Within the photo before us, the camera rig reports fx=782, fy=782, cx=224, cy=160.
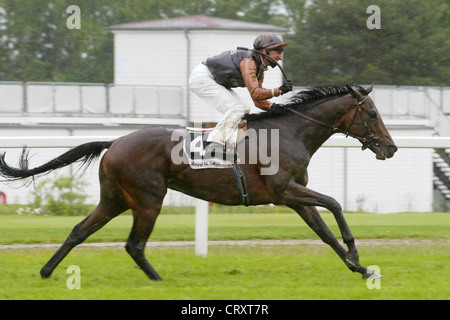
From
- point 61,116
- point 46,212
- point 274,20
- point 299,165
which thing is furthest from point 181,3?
point 299,165

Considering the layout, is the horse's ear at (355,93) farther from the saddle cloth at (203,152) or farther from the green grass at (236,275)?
the green grass at (236,275)

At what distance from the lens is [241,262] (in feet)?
23.8

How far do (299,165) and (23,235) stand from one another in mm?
3590

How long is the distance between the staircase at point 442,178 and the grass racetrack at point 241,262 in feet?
1.13

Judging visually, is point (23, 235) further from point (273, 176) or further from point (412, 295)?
point (412, 295)

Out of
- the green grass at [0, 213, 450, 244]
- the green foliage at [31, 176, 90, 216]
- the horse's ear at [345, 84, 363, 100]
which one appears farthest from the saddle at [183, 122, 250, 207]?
the green foliage at [31, 176, 90, 216]

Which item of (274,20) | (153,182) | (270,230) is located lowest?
(270,230)

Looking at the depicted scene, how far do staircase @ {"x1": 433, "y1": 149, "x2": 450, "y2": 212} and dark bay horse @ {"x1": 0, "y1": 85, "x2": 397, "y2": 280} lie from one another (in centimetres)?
254

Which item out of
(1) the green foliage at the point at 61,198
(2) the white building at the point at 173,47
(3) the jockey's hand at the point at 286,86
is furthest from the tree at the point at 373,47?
(3) the jockey's hand at the point at 286,86

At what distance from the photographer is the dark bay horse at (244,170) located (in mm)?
6441

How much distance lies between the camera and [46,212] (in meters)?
8.98

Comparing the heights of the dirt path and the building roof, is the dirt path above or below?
below

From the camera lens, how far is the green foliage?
28.3 feet

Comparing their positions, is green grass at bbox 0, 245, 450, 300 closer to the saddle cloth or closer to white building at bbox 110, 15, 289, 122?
the saddle cloth
